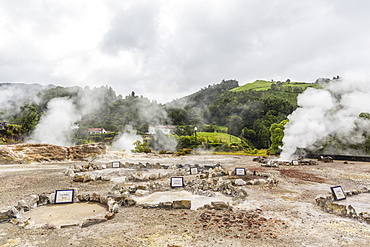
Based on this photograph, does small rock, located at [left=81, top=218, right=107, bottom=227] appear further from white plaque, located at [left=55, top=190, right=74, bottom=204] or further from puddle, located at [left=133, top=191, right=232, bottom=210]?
white plaque, located at [left=55, top=190, right=74, bottom=204]

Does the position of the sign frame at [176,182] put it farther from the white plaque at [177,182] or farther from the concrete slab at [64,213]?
the concrete slab at [64,213]

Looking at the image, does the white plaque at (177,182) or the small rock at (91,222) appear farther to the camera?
the white plaque at (177,182)

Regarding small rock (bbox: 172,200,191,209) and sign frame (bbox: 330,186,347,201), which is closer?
small rock (bbox: 172,200,191,209)

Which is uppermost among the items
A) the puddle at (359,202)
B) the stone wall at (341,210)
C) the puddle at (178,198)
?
the stone wall at (341,210)

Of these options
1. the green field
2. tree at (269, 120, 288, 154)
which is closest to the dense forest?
the green field

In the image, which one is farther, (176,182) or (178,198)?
(176,182)

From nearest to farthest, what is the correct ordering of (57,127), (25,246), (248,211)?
1. (25,246)
2. (248,211)
3. (57,127)

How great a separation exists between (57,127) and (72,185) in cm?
3065

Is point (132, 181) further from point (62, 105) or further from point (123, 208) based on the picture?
point (62, 105)

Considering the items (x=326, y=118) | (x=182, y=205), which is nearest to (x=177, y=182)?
(x=182, y=205)

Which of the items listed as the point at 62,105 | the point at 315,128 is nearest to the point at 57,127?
the point at 62,105

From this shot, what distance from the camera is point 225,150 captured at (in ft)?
154

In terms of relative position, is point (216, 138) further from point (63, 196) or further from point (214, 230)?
point (214, 230)

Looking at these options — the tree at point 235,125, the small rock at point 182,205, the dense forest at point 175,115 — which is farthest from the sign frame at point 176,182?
the tree at point 235,125
